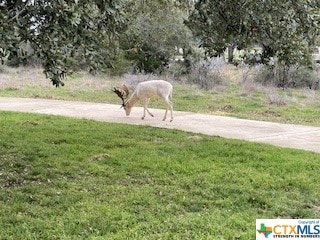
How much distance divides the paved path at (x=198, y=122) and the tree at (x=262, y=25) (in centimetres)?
300

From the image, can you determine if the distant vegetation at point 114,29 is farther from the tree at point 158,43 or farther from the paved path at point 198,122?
the tree at point 158,43

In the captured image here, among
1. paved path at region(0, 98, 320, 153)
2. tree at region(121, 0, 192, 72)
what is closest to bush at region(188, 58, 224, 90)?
tree at region(121, 0, 192, 72)

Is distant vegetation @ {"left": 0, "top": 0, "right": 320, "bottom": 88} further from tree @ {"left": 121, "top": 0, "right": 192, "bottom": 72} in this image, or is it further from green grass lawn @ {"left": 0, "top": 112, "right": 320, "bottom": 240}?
tree @ {"left": 121, "top": 0, "right": 192, "bottom": 72}

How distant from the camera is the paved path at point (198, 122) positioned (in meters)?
9.48

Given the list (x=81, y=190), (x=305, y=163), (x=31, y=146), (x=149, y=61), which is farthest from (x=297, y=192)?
(x=149, y=61)

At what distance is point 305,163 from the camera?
7137mm

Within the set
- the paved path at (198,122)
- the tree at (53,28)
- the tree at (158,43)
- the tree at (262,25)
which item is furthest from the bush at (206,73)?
the tree at (53,28)

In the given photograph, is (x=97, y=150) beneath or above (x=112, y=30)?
beneath

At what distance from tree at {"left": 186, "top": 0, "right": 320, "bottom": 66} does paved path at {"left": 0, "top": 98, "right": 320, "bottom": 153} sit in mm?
3004

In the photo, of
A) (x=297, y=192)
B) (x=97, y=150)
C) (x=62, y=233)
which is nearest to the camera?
(x=62, y=233)

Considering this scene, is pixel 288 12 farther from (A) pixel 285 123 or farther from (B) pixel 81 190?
(A) pixel 285 123

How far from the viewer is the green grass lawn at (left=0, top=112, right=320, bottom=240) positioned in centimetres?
457

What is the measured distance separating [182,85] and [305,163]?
11.6 m

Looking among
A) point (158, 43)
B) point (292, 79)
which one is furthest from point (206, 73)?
point (292, 79)
